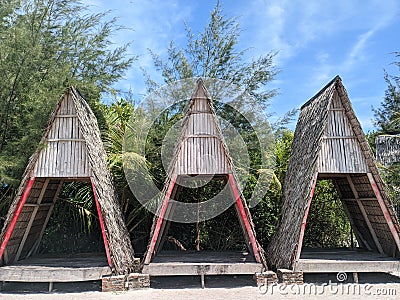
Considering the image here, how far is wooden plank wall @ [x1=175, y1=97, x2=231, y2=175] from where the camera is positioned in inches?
281

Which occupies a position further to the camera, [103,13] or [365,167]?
[103,13]

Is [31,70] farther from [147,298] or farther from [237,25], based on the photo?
[237,25]

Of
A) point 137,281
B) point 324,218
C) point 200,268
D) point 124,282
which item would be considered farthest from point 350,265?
point 324,218

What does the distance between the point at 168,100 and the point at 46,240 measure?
15.3 feet

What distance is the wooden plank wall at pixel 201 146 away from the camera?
23.4 ft

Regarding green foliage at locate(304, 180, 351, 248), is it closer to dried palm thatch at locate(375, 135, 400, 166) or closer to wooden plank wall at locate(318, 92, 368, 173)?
dried palm thatch at locate(375, 135, 400, 166)

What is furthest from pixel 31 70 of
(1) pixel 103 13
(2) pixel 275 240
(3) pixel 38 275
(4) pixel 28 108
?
(2) pixel 275 240

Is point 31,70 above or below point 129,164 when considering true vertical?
above

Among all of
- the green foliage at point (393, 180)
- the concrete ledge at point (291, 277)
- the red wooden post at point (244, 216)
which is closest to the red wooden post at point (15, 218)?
the red wooden post at point (244, 216)

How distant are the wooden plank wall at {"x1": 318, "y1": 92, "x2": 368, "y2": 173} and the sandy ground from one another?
1.95 m

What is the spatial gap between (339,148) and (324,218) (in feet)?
13.5

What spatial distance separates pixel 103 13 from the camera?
29.7 feet

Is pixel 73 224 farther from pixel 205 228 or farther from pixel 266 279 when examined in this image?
pixel 266 279

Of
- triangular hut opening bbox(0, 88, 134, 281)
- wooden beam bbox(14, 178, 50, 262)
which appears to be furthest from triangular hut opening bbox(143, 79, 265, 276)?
wooden beam bbox(14, 178, 50, 262)
